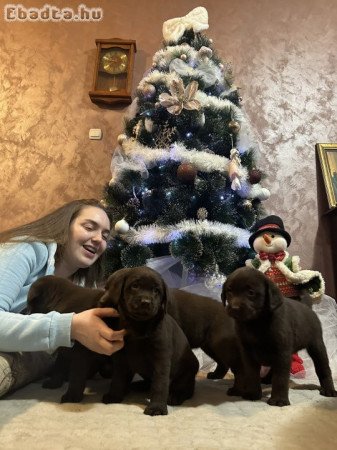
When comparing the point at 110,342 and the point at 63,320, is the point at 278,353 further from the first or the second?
the point at 63,320

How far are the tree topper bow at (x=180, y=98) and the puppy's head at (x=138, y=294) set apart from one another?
4.31 ft

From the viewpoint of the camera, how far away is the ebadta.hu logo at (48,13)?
325cm

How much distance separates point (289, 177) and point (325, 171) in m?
0.24

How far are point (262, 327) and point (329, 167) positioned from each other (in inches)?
79.2

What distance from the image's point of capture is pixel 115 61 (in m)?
3.09

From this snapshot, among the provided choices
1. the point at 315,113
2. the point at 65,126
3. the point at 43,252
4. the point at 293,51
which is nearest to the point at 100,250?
the point at 43,252

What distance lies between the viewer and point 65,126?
3.14 m

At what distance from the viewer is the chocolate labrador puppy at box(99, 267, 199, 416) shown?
1082mm

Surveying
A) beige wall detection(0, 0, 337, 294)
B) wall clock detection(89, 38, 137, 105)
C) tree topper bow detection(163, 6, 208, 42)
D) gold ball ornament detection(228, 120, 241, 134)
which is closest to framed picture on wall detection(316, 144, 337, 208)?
beige wall detection(0, 0, 337, 294)

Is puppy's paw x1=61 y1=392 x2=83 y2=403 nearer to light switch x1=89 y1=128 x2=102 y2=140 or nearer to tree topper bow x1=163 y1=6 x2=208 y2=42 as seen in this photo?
tree topper bow x1=163 y1=6 x2=208 y2=42

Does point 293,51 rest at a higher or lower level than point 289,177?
higher

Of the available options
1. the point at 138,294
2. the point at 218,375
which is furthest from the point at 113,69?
the point at 138,294

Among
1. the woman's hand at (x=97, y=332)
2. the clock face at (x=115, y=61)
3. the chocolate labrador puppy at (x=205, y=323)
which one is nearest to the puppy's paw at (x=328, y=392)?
the chocolate labrador puppy at (x=205, y=323)

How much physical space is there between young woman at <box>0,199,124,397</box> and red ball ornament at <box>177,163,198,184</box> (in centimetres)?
49
